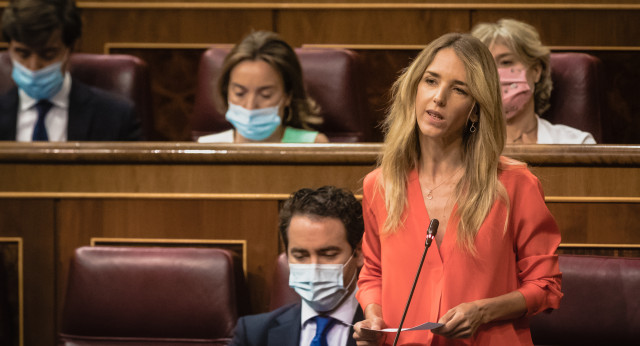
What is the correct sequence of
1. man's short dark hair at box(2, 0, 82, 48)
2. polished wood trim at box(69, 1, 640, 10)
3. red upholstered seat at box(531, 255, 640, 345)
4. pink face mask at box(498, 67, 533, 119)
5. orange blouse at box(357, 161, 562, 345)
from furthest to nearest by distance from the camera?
polished wood trim at box(69, 1, 640, 10), man's short dark hair at box(2, 0, 82, 48), pink face mask at box(498, 67, 533, 119), red upholstered seat at box(531, 255, 640, 345), orange blouse at box(357, 161, 562, 345)

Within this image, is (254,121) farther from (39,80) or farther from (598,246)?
(598,246)

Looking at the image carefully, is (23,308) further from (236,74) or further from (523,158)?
(523,158)

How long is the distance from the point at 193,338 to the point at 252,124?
43 cm

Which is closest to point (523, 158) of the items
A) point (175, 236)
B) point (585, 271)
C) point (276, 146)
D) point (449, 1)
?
point (585, 271)

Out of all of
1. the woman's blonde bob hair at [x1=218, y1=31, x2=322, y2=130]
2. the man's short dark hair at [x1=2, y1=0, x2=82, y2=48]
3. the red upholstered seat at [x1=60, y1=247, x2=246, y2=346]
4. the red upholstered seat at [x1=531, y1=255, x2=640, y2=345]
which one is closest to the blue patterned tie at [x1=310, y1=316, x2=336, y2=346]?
the red upholstered seat at [x1=60, y1=247, x2=246, y2=346]

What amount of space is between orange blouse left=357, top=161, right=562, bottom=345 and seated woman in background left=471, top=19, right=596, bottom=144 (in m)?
0.60

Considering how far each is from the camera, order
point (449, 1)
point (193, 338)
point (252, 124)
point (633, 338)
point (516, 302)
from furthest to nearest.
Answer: point (449, 1)
point (252, 124)
point (193, 338)
point (633, 338)
point (516, 302)

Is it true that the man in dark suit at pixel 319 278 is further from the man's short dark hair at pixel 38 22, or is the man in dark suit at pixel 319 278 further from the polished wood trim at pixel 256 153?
the man's short dark hair at pixel 38 22

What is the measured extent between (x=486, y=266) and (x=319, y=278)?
259 millimetres

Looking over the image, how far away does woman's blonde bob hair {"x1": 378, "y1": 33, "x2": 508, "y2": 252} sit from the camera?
0.68 metres

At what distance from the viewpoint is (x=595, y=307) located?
89cm

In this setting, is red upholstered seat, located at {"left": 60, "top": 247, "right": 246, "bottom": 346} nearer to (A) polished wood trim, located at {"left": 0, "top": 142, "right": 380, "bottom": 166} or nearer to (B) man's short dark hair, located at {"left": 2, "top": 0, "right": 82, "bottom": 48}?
(A) polished wood trim, located at {"left": 0, "top": 142, "right": 380, "bottom": 166}

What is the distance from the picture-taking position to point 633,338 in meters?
0.88

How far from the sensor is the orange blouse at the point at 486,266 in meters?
0.68
